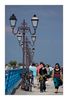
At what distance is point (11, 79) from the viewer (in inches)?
156

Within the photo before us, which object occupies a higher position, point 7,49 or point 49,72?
point 7,49

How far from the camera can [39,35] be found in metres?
3.96

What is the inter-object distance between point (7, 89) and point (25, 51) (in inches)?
20.8

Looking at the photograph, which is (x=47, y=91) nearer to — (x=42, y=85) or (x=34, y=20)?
(x=42, y=85)

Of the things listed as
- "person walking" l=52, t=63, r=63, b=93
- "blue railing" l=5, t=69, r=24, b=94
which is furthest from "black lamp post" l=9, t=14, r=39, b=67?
"person walking" l=52, t=63, r=63, b=93

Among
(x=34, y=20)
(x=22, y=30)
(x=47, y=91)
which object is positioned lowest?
(x=47, y=91)

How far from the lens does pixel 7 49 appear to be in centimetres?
393

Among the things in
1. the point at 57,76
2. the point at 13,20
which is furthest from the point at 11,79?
the point at 13,20

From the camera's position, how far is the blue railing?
155 inches

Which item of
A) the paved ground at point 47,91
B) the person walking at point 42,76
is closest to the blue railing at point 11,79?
the paved ground at point 47,91
